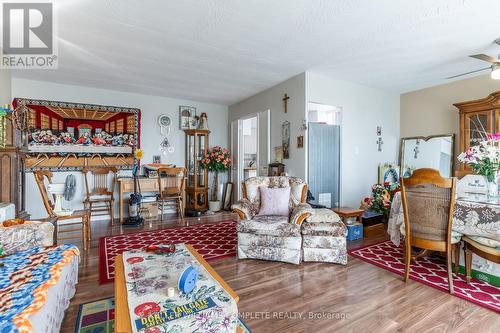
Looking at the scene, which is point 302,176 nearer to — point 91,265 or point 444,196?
point 444,196

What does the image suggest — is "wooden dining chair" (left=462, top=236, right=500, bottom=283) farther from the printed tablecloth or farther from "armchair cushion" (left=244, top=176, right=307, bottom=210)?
"armchair cushion" (left=244, top=176, right=307, bottom=210)

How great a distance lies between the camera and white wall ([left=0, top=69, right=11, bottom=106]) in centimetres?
340

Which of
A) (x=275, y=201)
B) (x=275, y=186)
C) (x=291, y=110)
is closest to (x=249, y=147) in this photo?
(x=291, y=110)

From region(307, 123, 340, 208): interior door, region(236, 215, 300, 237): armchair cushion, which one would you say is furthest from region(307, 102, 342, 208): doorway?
region(236, 215, 300, 237): armchair cushion

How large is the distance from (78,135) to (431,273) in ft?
18.5

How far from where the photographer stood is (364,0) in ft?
7.13

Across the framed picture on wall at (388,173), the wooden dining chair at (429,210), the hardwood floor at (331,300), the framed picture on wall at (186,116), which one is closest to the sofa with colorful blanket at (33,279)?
the hardwood floor at (331,300)

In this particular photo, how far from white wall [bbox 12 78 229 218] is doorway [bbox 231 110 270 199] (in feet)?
1.58

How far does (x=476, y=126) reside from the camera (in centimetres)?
396

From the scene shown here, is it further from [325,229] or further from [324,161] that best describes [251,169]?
[325,229]

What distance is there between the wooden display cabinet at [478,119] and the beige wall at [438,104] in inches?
9.5

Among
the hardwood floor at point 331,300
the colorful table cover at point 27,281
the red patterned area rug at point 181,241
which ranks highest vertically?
the colorful table cover at point 27,281

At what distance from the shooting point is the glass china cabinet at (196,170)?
540cm

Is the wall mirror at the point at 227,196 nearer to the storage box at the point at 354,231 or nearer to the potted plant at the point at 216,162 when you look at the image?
the potted plant at the point at 216,162
